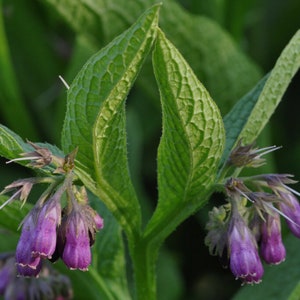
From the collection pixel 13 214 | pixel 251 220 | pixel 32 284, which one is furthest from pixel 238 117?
pixel 32 284

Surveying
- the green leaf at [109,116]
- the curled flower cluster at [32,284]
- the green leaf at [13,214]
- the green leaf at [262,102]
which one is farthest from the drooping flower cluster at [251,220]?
the curled flower cluster at [32,284]

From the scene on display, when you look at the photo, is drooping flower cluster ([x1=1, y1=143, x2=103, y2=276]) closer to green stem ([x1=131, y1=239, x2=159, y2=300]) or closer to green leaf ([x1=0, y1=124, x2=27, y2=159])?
green leaf ([x1=0, y1=124, x2=27, y2=159])

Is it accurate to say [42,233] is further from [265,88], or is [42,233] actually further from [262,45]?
[262,45]

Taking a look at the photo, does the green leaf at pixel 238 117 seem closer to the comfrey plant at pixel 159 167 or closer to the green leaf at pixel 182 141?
the comfrey plant at pixel 159 167

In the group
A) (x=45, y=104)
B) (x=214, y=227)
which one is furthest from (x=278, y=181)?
(x=45, y=104)

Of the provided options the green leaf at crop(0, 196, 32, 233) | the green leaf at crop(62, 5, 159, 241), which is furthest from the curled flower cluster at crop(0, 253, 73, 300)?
the green leaf at crop(62, 5, 159, 241)

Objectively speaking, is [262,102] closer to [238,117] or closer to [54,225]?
[238,117]
